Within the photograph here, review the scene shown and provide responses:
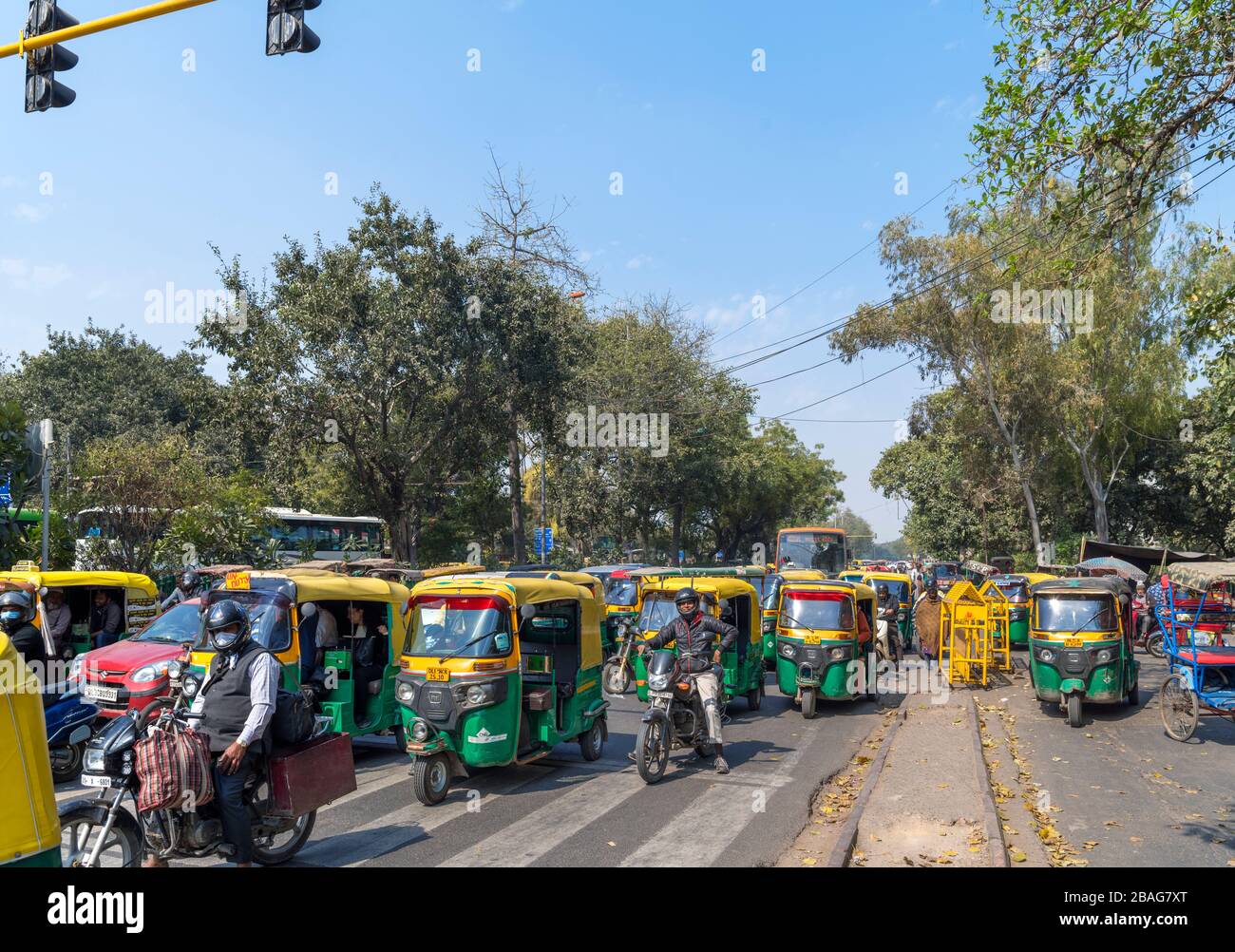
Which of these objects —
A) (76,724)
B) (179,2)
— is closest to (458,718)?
(76,724)

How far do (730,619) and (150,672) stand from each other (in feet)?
26.5

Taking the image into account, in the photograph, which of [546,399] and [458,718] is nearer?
[458,718]

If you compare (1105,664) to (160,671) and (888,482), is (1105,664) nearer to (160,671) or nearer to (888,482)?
(160,671)

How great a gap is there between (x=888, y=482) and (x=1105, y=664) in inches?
1962

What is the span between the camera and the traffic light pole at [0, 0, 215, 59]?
26.3 feet

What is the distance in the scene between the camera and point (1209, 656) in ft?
38.0

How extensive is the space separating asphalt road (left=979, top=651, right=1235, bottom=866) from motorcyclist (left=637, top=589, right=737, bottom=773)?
3496 millimetres

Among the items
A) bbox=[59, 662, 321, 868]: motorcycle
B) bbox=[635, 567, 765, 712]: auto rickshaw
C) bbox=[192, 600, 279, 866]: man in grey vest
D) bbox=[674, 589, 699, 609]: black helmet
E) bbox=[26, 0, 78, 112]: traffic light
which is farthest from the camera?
bbox=[635, 567, 765, 712]: auto rickshaw

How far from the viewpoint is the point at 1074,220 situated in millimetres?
8438

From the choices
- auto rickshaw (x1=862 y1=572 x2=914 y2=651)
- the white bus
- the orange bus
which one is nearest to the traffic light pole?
auto rickshaw (x1=862 y1=572 x2=914 y2=651)

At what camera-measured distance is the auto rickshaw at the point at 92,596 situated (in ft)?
40.3

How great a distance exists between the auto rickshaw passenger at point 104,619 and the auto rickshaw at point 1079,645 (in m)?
13.4

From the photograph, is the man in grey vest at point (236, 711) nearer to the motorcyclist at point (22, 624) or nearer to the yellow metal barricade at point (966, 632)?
the motorcyclist at point (22, 624)

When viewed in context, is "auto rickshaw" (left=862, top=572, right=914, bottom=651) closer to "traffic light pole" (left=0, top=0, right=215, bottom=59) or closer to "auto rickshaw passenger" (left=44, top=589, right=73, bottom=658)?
"auto rickshaw passenger" (left=44, top=589, right=73, bottom=658)
